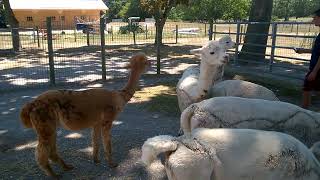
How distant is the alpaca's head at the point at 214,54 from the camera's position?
553 cm

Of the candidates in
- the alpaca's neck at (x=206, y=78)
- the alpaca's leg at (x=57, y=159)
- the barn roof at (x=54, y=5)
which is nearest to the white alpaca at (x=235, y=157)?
the alpaca's leg at (x=57, y=159)

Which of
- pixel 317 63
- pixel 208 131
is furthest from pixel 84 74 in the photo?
pixel 208 131

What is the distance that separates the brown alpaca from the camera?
4.40m

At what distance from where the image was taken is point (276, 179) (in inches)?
114

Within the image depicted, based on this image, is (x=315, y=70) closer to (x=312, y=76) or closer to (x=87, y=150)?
(x=312, y=76)

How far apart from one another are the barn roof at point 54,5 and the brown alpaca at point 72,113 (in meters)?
44.0

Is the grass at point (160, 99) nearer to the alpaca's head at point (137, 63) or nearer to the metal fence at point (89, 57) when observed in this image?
the metal fence at point (89, 57)

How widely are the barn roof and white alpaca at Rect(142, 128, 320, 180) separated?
151 feet

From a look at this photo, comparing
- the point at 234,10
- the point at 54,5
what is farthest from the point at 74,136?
the point at 54,5

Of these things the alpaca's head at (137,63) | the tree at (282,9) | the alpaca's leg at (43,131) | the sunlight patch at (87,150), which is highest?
the tree at (282,9)

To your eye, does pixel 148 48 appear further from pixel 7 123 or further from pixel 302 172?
pixel 302 172

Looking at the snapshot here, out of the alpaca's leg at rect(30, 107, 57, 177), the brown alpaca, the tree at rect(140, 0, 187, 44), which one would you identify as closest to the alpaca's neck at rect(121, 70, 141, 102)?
the brown alpaca

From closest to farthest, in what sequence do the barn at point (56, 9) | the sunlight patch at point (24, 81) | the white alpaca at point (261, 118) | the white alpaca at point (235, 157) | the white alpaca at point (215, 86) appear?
1. the white alpaca at point (235, 157)
2. the white alpaca at point (261, 118)
3. the white alpaca at point (215, 86)
4. the sunlight patch at point (24, 81)
5. the barn at point (56, 9)

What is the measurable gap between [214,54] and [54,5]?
45054 mm
